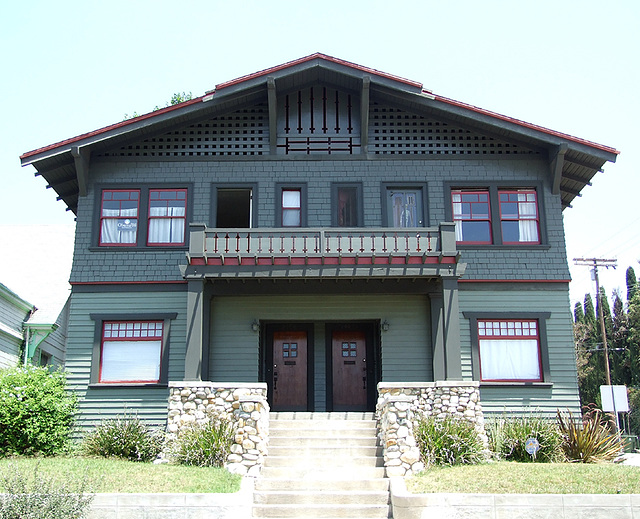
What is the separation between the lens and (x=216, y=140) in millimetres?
19594

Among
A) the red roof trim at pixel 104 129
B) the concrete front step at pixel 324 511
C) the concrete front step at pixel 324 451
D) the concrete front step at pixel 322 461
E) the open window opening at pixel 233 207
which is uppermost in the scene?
the red roof trim at pixel 104 129

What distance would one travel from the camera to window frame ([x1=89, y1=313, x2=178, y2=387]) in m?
17.9

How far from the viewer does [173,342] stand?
59.7 feet

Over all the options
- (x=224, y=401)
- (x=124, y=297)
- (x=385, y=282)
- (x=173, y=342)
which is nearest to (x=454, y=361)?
(x=385, y=282)

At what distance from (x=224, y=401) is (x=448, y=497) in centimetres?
574

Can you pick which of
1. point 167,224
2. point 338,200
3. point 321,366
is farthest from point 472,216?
point 167,224

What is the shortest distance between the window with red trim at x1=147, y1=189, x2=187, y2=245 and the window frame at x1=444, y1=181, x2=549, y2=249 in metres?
6.92

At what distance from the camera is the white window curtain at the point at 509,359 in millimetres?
18125

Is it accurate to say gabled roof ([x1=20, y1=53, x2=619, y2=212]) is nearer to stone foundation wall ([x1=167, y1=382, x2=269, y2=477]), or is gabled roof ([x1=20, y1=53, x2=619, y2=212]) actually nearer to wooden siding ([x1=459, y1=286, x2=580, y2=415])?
wooden siding ([x1=459, y1=286, x2=580, y2=415])

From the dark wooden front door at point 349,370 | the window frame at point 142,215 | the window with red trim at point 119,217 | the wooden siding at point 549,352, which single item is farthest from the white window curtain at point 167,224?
the wooden siding at point 549,352

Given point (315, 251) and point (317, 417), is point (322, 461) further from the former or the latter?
point (315, 251)

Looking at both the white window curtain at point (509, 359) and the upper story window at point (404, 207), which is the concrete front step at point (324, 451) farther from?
the upper story window at point (404, 207)

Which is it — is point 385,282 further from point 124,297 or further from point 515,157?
point 124,297

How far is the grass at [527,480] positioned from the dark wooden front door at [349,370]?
5180mm
